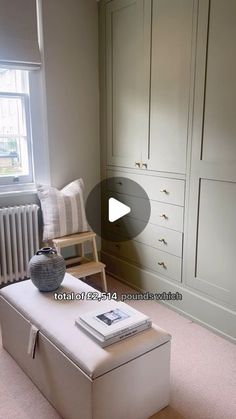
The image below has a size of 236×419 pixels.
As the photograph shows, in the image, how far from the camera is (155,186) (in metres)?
2.69

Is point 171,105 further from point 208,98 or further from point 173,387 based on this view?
point 173,387

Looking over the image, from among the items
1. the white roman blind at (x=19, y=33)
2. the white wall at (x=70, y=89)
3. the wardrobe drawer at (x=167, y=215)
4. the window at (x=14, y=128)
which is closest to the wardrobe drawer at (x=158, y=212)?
the wardrobe drawer at (x=167, y=215)

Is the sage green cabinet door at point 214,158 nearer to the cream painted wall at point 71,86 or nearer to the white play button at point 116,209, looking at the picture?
the white play button at point 116,209

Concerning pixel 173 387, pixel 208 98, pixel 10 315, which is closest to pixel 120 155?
pixel 208 98

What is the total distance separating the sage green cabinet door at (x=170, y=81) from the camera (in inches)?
89.8

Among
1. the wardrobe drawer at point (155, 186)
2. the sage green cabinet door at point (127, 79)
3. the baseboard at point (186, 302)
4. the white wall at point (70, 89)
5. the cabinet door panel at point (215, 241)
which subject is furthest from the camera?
the white wall at point (70, 89)

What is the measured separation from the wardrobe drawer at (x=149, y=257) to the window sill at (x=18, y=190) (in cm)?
90

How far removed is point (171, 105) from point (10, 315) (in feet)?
5.66

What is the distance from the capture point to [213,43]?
2094mm

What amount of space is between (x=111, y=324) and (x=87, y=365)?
0.23 m

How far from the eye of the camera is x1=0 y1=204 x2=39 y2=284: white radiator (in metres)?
2.74

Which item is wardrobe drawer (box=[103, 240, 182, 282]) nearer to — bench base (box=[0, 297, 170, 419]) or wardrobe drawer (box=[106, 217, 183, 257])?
wardrobe drawer (box=[106, 217, 183, 257])

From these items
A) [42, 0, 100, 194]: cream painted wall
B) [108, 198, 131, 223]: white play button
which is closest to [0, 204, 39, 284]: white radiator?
[42, 0, 100, 194]: cream painted wall

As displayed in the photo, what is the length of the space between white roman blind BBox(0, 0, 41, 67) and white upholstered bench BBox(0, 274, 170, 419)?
1822 mm
